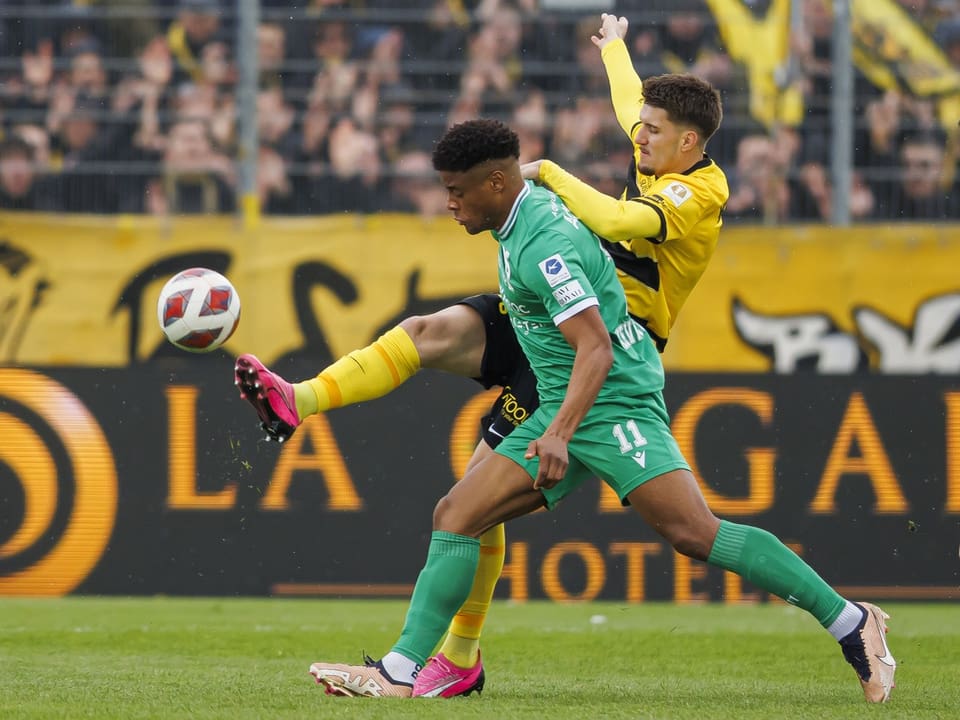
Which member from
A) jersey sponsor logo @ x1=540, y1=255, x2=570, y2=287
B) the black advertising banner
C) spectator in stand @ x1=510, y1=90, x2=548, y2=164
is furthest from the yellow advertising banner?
jersey sponsor logo @ x1=540, y1=255, x2=570, y2=287

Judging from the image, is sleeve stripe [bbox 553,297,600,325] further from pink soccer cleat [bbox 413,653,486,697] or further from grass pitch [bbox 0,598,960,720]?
pink soccer cleat [bbox 413,653,486,697]

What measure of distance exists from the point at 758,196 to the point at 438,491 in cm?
342

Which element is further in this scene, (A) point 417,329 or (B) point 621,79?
(B) point 621,79

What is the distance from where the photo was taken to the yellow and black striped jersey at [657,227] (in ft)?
18.9

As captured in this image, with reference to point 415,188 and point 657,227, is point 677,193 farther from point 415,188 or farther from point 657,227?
point 415,188

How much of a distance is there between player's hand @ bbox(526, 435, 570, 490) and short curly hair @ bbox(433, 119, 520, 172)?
93cm

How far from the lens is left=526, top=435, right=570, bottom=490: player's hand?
5398mm

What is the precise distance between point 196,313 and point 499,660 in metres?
2.15

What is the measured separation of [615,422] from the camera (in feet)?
18.7

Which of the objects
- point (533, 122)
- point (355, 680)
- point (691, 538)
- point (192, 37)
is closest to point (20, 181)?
point (192, 37)

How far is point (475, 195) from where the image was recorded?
18.3ft

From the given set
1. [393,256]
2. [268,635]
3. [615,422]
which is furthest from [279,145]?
[615,422]

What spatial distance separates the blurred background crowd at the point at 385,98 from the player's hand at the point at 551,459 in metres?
6.28

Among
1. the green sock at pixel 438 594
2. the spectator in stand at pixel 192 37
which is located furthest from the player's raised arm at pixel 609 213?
the spectator in stand at pixel 192 37
